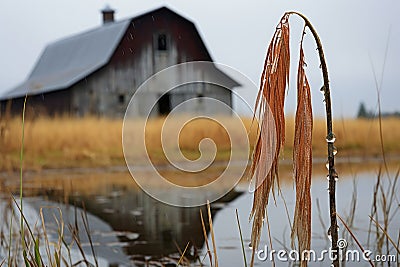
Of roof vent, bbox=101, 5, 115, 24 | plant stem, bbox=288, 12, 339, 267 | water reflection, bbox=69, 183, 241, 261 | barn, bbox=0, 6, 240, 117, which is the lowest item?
water reflection, bbox=69, 183, 241, 261

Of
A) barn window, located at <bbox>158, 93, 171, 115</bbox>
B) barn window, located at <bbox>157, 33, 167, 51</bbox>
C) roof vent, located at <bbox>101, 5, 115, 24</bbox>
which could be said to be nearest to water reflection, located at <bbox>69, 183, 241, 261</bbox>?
barn window, located at <bbox>158, 93, 171, 115</bbox>

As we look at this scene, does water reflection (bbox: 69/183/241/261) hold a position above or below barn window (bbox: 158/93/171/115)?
below

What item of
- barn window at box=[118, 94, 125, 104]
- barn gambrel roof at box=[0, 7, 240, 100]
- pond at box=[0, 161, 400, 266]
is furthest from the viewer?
barn window at box=[118, 94, 125, 104]

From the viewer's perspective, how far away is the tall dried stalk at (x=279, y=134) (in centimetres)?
87

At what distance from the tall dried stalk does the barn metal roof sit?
13.2 meters

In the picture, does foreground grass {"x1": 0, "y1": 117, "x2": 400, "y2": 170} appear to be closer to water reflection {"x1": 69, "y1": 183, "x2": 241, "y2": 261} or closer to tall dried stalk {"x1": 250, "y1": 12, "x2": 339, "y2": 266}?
water reflection {"x1": 69, "y1": 183, "x2": 241, "y2": 261}

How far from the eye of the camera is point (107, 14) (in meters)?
18.3

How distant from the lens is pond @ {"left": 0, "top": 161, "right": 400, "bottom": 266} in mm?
2574

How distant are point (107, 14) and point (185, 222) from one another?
14.9 metres

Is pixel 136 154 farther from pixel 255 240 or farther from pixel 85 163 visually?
pixel 255 240

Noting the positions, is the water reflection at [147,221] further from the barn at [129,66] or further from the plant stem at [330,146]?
the barn at [129,66]

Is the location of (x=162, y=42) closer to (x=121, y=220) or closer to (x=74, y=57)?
(x=74, y=57)

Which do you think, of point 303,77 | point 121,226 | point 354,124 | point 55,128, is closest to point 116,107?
point 55,128

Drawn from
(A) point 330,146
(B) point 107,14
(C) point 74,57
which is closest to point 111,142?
(C) point 74,57
